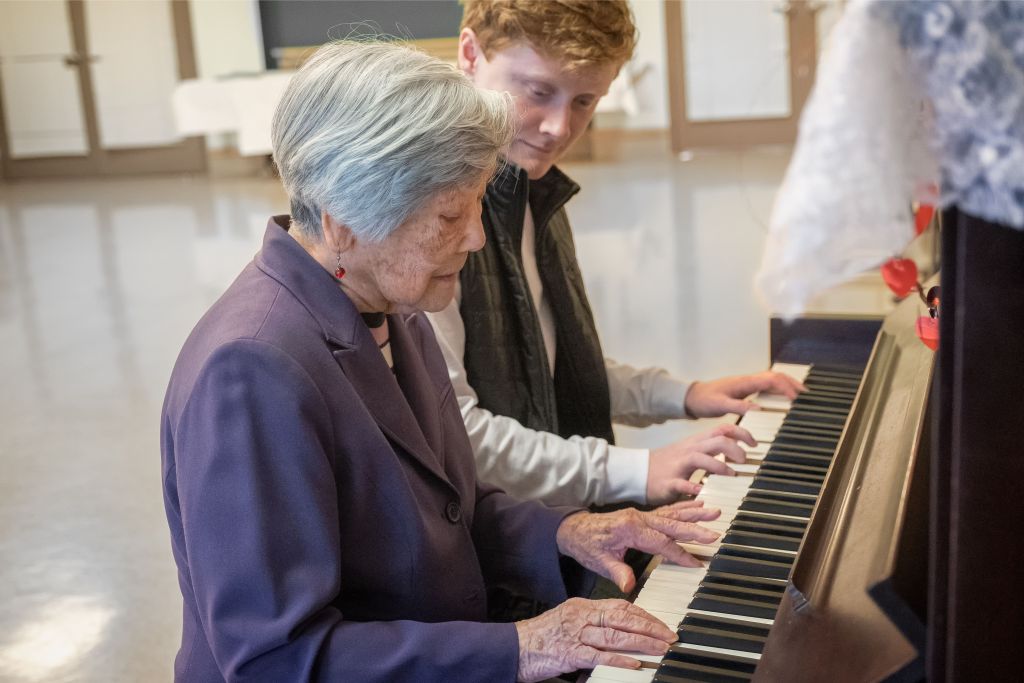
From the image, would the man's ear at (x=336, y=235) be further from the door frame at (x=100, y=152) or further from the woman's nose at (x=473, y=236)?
the door frame at (x=100, y=152)

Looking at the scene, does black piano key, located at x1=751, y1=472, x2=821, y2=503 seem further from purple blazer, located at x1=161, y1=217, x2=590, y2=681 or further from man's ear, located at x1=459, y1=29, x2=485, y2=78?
man's ear, located at x1=459, y1=29, x2=485, y2=78

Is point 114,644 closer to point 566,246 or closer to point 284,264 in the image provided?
point 566,246

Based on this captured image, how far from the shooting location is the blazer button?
4.82 feet

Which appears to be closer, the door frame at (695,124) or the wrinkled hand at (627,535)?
the wrinkled hand at (627,535)

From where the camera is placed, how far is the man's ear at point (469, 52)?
1.96 metres

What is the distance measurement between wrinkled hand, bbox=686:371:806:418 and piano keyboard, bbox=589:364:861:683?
2 cm

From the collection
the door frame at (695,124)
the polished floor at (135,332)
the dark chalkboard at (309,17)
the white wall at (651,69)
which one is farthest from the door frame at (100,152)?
the door frame at (695,124)

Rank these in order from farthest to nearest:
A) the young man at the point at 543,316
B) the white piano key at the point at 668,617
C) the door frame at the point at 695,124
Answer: the door frame at the point at 695,124
the young man at the point at 543,316
the white piano key at the point at 668,617

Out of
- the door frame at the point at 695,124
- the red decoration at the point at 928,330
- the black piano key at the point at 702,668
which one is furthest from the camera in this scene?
the door frame at the point at 695,124

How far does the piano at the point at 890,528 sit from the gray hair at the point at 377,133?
54 cm

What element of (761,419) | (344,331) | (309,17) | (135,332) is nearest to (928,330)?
(761,419)

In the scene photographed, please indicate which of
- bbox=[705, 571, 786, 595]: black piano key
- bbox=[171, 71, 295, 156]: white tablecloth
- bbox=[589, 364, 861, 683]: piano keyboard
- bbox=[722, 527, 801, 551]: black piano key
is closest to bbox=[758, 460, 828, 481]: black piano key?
bbox=[589, 364, 861, 683]: piano keyboard

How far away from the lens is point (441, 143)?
4.25 feet

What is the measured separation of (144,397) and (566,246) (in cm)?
333
